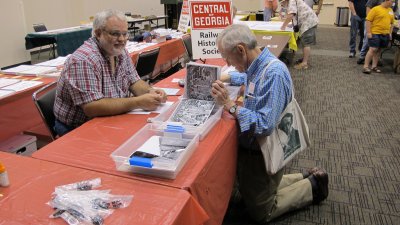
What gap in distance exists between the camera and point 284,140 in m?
1.72

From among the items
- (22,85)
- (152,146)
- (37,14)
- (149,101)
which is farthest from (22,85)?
(37,14)

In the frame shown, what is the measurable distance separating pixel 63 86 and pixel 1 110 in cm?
84

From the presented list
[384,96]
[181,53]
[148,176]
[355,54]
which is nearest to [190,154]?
[148,176]

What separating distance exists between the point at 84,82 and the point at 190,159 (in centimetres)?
78

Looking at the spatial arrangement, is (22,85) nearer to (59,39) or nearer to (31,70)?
(31,70)

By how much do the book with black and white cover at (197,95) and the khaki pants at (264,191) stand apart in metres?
0.36

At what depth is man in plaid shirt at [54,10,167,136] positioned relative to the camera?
69.8 inches

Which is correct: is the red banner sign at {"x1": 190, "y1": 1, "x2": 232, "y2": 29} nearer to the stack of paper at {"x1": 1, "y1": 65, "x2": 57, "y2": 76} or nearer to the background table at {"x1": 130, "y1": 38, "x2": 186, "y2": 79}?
the stack of paper at {"x1": 1, "y1": 65, "x2": 57, "y2": 76}

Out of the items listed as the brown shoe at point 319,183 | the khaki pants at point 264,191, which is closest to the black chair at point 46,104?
the khaki pants at point 264,191

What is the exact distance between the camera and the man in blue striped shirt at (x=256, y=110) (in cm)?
157

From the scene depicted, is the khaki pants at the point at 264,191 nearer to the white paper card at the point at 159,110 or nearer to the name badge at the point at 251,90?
the name badge at the point at 251,90

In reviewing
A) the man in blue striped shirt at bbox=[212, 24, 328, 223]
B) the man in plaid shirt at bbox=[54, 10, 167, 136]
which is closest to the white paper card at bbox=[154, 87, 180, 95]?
the man in plaid shirt at bbox=[54, 10, 167, 136]

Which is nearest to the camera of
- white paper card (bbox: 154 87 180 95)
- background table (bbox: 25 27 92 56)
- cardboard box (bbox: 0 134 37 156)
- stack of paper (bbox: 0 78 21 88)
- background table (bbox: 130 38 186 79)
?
white paper card (bbox: 154 87 180 95)

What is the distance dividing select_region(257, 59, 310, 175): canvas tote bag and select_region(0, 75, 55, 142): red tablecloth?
1792mm
